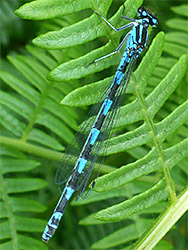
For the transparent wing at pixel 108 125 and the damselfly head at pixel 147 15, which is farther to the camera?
the damselfly head at pixel 147 15

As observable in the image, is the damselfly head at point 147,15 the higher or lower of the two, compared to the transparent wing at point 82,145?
higher

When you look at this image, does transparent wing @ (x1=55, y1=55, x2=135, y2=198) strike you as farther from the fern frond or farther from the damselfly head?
the damselfly head

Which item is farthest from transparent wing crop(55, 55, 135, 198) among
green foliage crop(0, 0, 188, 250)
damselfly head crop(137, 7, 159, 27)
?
damselfly head crop(137, 7, 159, 27)

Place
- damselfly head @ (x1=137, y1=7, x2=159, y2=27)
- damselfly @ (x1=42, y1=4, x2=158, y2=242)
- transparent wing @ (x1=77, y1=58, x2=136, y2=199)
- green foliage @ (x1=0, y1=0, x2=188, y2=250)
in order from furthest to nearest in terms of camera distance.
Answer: damselfly head @ (x1=137, y1=7, x2=159, y2=27) → damselfly @ (x1=42, y1=4, x2=158, y2=242) → transparent wing @ (x1=77, y1=58, x2=136, y2=199) → green foliage @ (x1=0, y1=0, x2=188, y2=250)

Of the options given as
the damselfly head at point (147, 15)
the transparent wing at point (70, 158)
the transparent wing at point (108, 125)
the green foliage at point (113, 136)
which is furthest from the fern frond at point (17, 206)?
the damselfly head at point (147, 15)

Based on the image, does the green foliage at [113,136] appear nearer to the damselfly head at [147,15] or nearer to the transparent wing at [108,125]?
the transparent wing at [108,125]

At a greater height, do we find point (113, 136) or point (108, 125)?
point (108, 125)

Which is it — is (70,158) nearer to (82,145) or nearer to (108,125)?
(82,145)

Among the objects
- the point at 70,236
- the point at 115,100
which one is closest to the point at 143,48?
the point at 115,100

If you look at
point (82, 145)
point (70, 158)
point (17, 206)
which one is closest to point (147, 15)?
point (82, 145)
